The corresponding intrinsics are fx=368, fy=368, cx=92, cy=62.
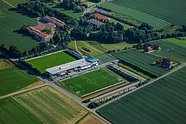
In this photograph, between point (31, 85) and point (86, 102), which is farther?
point (31, 85)

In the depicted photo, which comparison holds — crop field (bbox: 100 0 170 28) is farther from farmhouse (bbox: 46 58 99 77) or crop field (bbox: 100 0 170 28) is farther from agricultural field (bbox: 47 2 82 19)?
farmhouse (bbox: 46 58 99 77)

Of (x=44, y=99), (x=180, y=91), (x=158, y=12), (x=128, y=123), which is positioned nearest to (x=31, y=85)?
(x=44, y=99)

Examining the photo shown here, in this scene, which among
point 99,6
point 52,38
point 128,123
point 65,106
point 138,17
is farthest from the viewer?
point 99,6

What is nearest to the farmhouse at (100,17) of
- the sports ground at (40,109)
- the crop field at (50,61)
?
the crop field at (50,61)

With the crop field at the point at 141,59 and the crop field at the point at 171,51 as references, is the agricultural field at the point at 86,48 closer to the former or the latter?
the crop field at the point at 141,59

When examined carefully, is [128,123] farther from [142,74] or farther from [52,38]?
[52,38]
